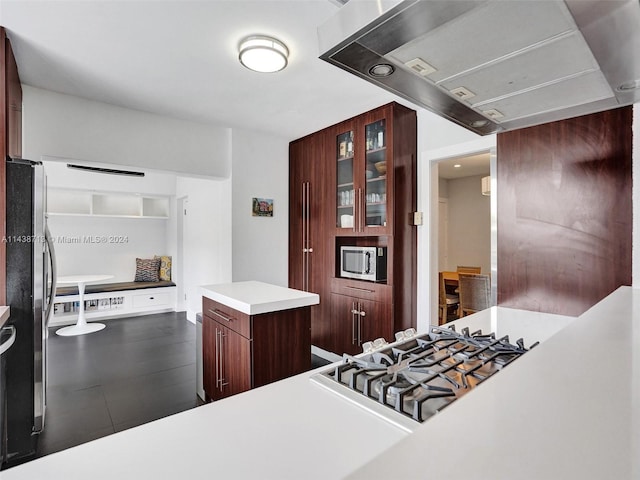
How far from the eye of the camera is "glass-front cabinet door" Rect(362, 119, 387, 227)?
2.92m

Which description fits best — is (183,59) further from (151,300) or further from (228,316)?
(151,300)

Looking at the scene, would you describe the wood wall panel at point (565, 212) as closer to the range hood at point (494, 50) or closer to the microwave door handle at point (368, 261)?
the range hood at point (494, 50)

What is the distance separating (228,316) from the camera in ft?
6.87

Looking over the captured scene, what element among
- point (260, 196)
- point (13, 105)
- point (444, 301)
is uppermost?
point (13, 105)

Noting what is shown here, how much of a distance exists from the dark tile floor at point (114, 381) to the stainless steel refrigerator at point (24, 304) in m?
0.18

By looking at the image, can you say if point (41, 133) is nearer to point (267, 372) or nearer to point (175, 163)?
point (175, 163)

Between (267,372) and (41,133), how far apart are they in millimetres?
2687

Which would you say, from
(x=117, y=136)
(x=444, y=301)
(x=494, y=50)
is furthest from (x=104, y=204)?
(x=494, y=50)

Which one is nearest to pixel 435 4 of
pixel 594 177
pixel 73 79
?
pixel 594 177

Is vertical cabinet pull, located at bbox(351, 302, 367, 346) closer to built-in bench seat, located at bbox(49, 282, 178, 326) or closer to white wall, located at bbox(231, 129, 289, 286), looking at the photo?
white wall, located at bbox(231, 129, 289, 286)

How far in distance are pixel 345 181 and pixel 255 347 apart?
78.9 inches

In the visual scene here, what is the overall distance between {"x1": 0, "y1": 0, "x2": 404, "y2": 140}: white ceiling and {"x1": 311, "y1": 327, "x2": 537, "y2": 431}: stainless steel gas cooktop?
1.68 meters

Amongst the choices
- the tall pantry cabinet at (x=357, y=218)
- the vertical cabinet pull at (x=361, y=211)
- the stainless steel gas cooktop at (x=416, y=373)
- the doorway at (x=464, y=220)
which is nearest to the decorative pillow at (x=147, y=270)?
the tall pantry cabinet at (x=357, y=218)

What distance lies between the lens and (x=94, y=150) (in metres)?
2.91
